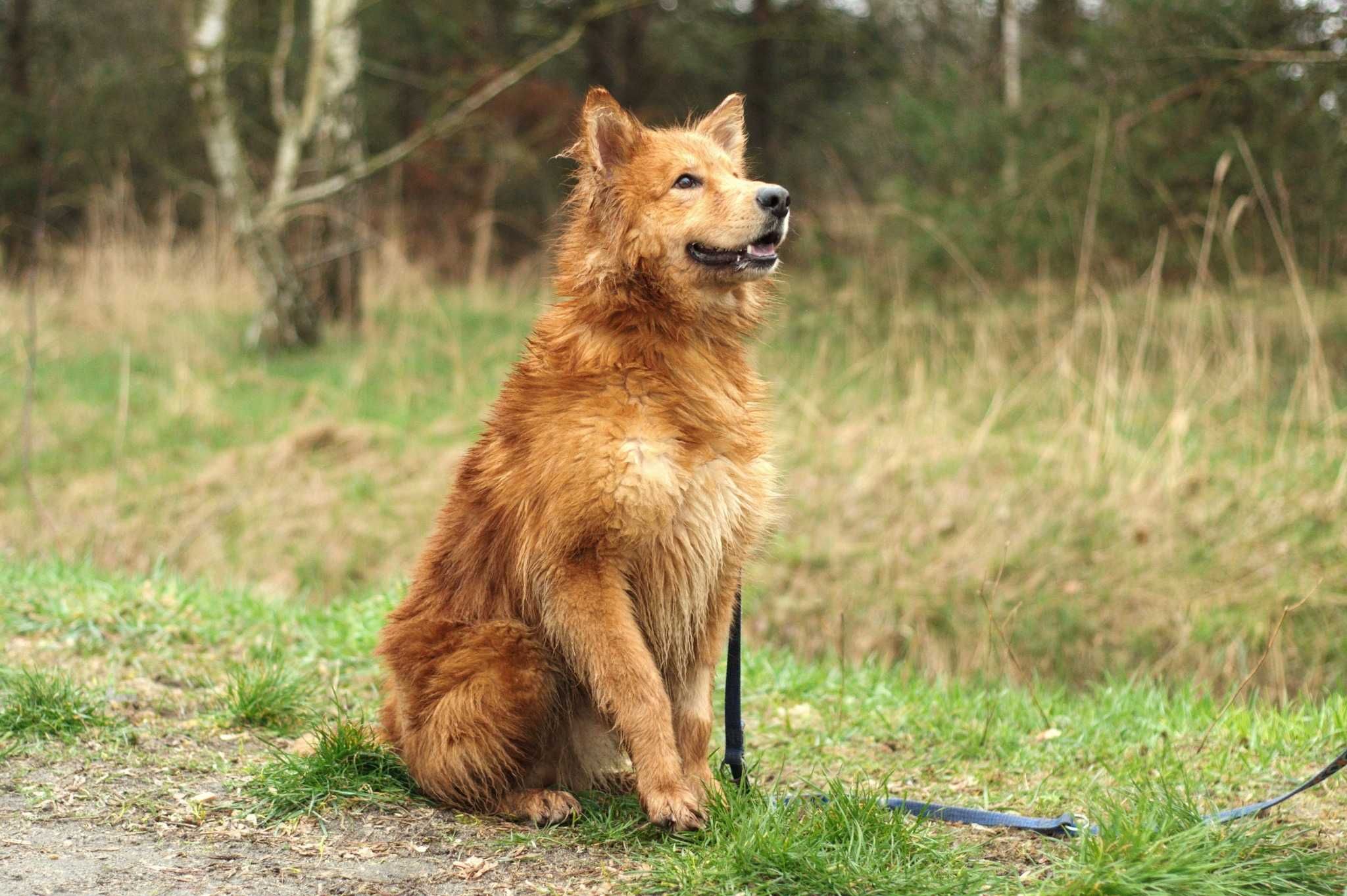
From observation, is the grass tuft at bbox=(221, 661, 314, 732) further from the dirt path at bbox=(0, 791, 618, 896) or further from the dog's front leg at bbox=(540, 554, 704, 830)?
the dog's front leg at bbox=(540, 554, 704, 830)

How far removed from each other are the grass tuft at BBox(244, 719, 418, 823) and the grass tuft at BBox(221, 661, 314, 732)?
629 millimetres

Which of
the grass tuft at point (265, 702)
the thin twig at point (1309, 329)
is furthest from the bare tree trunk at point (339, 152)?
the grass tuft at point (265, 702)

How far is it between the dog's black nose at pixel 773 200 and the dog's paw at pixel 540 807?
1.76 m

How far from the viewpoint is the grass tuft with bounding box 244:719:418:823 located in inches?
139

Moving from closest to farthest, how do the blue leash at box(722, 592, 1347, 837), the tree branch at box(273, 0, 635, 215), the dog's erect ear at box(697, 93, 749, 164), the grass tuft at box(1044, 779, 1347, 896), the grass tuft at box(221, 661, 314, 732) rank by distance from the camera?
1. the grass tuft at box(1044, 779, 1347, 896)
2. the blue leash at box(722, 592, 1347, 837)
3. the dog's erect ear at box(697, 93, 749, 164)
4. the grass tuft at box(221, 661, 314, 732)
5. the tree branch at box(273, 0, 635, 215)

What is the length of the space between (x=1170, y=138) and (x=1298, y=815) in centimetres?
772

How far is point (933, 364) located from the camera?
32.5ft

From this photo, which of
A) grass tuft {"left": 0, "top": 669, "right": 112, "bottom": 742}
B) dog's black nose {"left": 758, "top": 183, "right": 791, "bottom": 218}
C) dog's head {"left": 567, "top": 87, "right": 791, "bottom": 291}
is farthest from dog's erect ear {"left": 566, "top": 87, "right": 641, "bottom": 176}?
grass tuft {"left": 0, "top": 669, "right": 112, "bottom": 742}

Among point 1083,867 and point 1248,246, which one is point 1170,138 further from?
point 1083,867

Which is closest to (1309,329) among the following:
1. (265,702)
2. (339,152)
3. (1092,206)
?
(1092,206)

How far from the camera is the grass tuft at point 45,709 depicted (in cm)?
401

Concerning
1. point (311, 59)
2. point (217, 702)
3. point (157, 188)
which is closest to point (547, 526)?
point (217, 702)

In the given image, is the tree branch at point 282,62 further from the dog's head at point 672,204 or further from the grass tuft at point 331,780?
the grass tuft at point 331,780

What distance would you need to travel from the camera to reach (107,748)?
13.0ft
